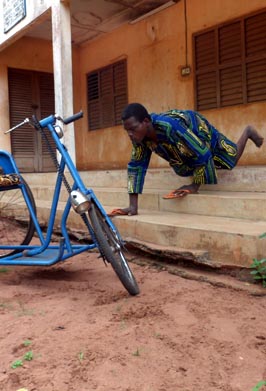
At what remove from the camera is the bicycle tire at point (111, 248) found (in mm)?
2303

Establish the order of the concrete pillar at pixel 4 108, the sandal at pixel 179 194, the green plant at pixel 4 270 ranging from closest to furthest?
the green plant at pixel 4 270 < the sandal at pixel 179 194 < the concrete pillar at pixel 4 108

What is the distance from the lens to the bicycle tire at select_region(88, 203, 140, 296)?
2.30 m

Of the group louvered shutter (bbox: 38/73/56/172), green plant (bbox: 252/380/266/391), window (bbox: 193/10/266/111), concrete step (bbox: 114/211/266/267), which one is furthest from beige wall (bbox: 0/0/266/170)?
green plant (bbox: 252/380/266/391)

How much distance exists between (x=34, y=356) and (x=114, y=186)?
10.8 ft

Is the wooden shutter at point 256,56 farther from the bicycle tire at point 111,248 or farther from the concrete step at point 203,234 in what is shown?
the bicycle tire at point 111,248

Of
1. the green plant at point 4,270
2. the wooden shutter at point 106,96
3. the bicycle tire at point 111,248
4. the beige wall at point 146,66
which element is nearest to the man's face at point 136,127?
the bicycle tire at point 111,248

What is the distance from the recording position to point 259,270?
2.33m

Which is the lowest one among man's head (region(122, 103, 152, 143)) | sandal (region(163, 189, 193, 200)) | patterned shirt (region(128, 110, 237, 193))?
sandal (region(163, 189, 193, 200))

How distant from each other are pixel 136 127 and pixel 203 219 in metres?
0.86

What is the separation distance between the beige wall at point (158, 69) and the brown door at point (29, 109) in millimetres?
737

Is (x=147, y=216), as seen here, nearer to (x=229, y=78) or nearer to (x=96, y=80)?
(x=229, y=78)

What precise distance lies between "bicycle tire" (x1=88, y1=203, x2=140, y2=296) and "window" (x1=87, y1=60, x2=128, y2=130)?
5.14 metres

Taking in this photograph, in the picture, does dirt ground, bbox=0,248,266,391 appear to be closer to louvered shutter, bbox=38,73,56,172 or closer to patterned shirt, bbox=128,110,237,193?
patterned shirt, bbox=128,110,237,193

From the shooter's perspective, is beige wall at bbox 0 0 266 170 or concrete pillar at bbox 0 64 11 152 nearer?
beige wall at bbox 0 0 266 170
